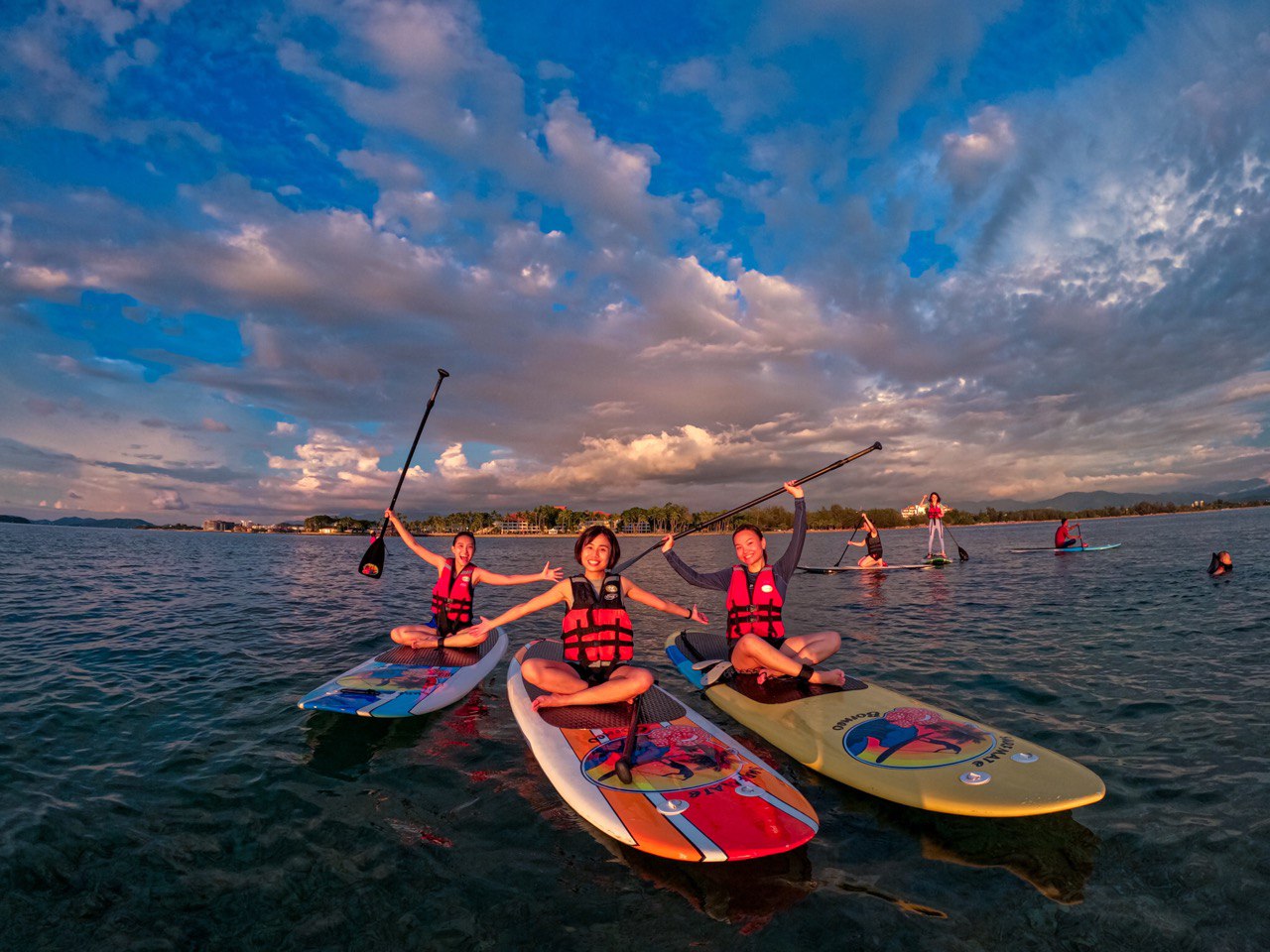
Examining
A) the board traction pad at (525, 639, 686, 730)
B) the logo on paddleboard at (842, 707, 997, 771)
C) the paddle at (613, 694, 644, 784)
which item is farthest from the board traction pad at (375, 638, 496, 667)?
the logo on paddleboard at (842, 707, 997, 771)

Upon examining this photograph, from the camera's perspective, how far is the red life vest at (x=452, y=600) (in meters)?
10.1

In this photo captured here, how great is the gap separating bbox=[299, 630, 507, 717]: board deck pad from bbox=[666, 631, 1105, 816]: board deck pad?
3.84m

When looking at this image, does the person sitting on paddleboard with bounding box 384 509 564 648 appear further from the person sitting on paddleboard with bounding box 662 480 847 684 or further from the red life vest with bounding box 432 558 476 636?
the person sitting on paddleboard with bounding box 662 480 847 684

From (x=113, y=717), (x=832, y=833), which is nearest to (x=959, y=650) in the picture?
(x=832, y=833)

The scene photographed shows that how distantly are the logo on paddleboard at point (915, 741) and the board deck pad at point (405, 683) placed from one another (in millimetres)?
5131

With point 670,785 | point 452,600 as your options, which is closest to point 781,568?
point 670,785

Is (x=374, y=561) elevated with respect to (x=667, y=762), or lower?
elevated

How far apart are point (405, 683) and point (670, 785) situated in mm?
4529

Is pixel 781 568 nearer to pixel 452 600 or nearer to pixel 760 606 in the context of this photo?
pixel 760 606

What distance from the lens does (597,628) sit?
22.6ft

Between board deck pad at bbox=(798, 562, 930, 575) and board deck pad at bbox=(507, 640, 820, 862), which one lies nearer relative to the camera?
board deck pad at bbox=(507, 640, 820, 862)

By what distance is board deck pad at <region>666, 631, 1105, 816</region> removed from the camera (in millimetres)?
4508

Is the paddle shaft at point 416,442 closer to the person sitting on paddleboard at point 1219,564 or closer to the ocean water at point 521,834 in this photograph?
the ocean water at point 521,834

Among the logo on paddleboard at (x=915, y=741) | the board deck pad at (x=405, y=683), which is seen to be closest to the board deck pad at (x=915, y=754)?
the logo on paddleboard at (x=915, y=741)
